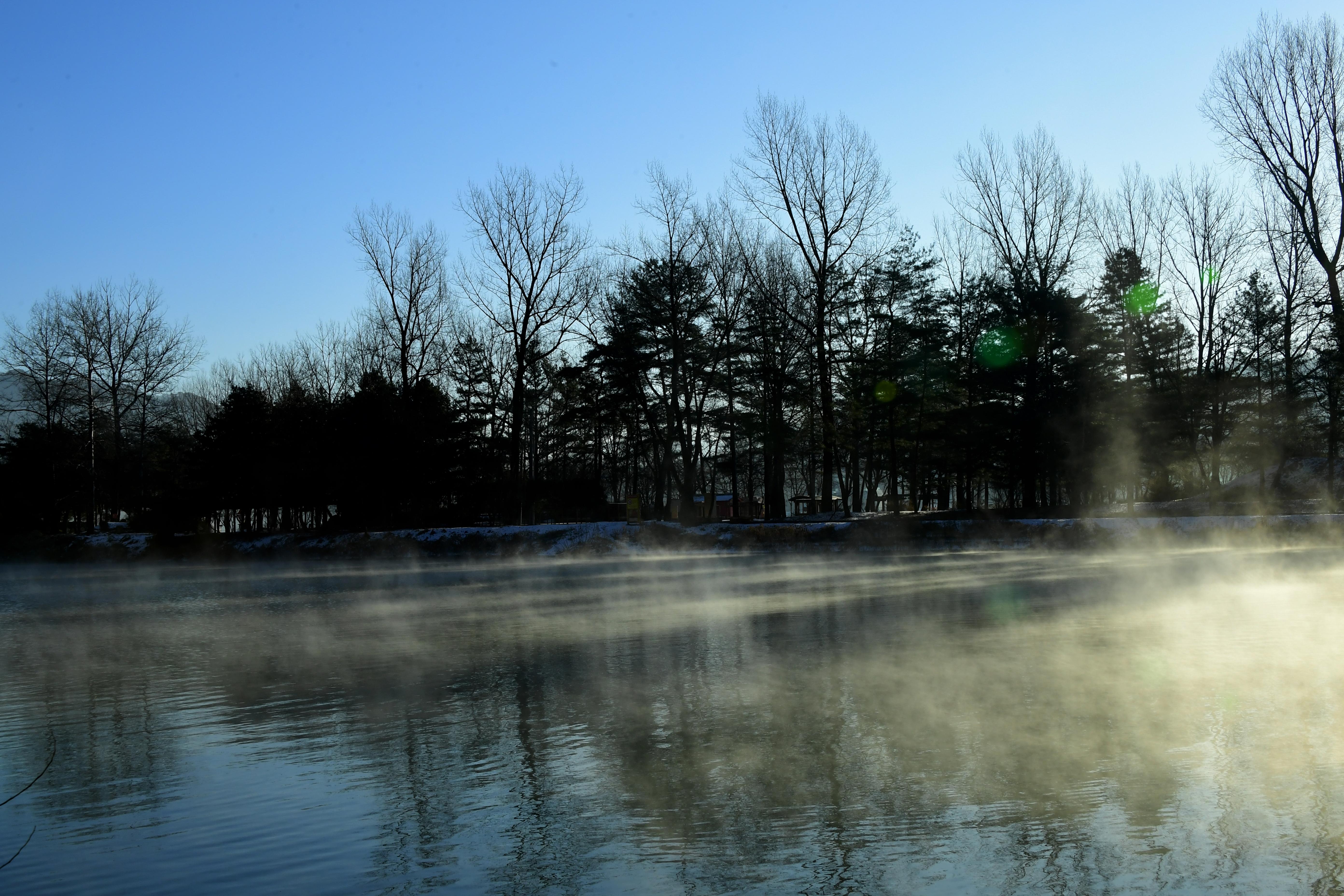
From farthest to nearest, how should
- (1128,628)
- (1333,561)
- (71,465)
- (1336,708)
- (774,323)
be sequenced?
1. (71,465)
2. (774,323)
3. (1333,561)
4. (1128,628)
5. (1336,708)

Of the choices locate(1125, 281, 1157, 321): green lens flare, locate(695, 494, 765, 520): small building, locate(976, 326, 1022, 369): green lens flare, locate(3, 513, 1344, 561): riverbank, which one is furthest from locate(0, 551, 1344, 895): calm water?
locate(1125, 281, 1157, 321): green lens flare

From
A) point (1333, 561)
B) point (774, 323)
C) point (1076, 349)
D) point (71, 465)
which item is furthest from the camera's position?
point (71, 465)

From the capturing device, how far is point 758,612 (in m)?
13.4

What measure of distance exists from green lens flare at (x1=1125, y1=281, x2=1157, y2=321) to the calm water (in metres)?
38.2

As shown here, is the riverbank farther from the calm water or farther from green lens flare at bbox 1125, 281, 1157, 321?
the calm water

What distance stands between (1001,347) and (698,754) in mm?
39679

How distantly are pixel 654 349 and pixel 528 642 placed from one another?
32524mm

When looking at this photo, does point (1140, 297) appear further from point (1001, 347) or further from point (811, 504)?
point (811, 504)

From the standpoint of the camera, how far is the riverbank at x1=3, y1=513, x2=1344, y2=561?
29.0m

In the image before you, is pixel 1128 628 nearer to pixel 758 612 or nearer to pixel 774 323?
pixel 758 612

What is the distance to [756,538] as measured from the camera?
34062mm

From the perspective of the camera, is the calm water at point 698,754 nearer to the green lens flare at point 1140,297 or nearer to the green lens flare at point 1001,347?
A: the green lens flare at point 1001,347

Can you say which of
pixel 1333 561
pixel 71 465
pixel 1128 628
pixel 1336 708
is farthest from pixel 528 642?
pixel 71 465

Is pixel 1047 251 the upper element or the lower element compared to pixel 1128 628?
upper
